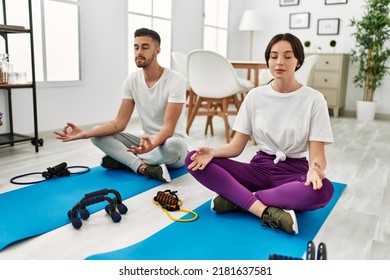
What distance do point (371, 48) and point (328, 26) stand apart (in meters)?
0.87

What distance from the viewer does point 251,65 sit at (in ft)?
12.0

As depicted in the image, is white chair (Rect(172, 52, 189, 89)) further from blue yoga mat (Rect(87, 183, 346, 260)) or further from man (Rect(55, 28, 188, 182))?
blue yoga mat (Rect(87, 183, 346, 260))

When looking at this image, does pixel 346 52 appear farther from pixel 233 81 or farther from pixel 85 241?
pixel 85 241

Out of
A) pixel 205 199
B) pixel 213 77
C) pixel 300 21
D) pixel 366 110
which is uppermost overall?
pixel 300 21

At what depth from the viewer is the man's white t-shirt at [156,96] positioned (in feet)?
7.80

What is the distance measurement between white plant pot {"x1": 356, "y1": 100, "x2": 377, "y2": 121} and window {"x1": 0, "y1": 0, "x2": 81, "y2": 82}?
3685 millimetres

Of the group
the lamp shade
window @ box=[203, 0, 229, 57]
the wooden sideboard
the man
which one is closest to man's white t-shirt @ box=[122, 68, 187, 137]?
the man

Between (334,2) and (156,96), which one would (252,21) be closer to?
(334,2)

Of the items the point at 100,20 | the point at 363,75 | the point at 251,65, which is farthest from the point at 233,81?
the point at 363,75

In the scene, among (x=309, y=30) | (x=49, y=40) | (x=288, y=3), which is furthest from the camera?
(x=288, y=3)

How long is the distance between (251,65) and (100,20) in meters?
1.56

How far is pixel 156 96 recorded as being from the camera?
7.97 feet

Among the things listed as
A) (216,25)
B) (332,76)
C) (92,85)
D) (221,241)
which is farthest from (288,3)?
(221,241)

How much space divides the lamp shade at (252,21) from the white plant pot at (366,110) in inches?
74.9
